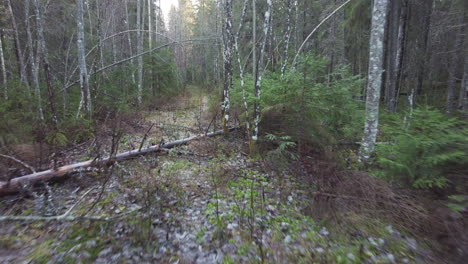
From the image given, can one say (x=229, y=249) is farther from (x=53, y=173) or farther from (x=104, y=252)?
(x=53, y=173)

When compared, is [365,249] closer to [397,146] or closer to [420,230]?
[420,230]

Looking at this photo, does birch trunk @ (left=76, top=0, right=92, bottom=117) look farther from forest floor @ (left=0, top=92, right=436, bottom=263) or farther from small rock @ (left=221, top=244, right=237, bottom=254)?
small rock @ (left=221, top=244, right=237, bottom=254)

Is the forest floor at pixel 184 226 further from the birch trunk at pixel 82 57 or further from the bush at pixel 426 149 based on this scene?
the birch trunk at pixel 82 57

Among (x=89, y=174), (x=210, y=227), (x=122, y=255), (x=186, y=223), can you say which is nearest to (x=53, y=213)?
(x=89, y=174)

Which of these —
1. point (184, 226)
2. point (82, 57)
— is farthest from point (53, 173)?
point (82, 57)

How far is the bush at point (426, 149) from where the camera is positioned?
3.42 m

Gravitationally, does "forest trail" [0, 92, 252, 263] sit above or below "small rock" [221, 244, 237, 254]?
above

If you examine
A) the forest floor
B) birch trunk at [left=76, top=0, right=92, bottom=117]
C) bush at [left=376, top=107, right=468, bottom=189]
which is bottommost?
the forest floor

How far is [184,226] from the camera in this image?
378cm

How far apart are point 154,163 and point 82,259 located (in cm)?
339

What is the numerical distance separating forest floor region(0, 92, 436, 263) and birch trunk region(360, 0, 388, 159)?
222cm

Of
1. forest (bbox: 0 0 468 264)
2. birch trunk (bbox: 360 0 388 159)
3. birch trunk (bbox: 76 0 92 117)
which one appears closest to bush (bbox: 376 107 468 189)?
forest (bbox: 0 0 468 264)

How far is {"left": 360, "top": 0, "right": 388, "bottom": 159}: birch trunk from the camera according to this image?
5.41 meters

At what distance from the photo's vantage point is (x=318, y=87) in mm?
5863
